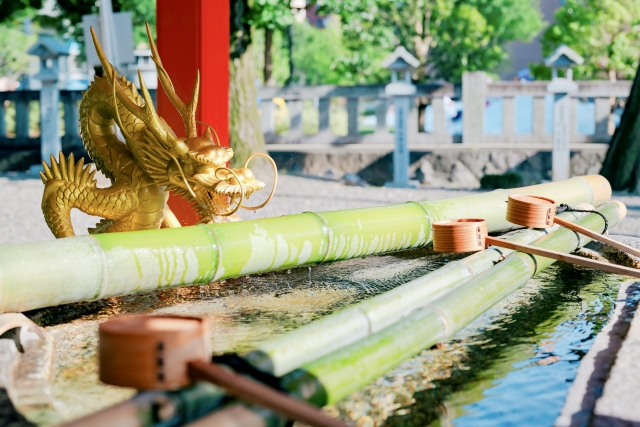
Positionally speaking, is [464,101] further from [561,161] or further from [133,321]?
[133,321]

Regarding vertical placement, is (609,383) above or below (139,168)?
below

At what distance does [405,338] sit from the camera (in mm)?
2260

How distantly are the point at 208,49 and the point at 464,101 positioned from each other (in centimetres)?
825

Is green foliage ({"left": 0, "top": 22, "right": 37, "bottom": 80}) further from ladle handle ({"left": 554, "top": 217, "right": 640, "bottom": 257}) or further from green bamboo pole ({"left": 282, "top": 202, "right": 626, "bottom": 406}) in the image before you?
green bamboo pole ({"left": 282, "top": 202, "right": 626, "bottom": 406})

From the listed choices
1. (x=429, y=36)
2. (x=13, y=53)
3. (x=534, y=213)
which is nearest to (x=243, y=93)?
(x=534, y=213)

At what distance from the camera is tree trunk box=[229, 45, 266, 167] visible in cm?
1012

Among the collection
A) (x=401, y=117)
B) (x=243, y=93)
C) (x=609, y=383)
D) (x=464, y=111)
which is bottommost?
(x=609, y=383)

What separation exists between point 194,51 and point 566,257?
252 cm

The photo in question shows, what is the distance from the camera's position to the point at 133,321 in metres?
1.81

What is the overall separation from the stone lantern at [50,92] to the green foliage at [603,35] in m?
13.1

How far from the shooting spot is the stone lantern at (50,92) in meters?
12.0

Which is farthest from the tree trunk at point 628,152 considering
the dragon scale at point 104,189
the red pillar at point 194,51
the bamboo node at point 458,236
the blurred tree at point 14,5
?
the blurred tree at point 14,5

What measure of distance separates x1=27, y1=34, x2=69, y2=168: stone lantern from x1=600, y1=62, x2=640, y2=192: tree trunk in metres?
7.70

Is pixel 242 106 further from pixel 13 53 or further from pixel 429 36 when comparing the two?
pixel 13 53
